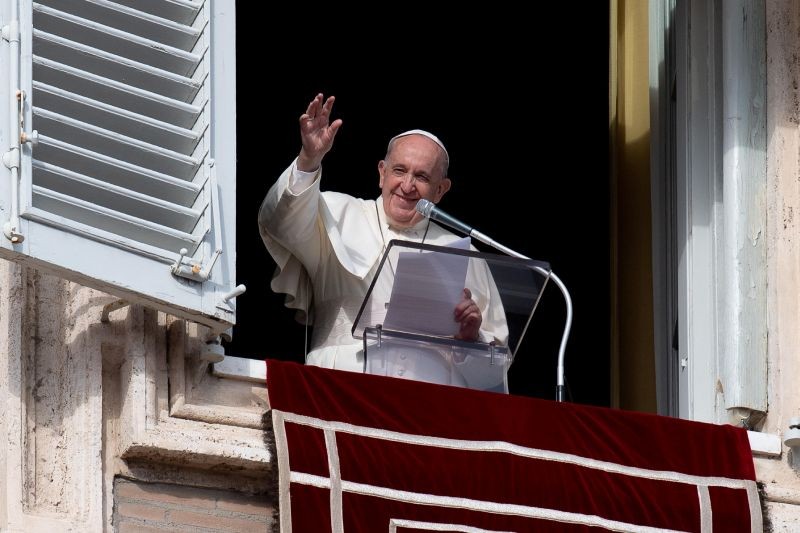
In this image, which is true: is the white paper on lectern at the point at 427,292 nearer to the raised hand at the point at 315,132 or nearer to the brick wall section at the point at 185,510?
the raised hand at the point at 315,132

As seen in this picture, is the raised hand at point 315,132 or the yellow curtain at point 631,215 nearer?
the raised hand at point 315,132

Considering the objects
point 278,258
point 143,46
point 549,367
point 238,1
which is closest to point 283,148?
point 238,1

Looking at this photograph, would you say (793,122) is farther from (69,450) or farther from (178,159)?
(69,450)

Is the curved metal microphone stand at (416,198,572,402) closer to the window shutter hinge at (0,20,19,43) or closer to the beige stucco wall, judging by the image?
the beige stucco wall

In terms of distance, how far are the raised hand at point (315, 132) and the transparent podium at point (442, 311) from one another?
0.50 metres

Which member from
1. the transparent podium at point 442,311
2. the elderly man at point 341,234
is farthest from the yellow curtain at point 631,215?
the transparent podium at point 442,311

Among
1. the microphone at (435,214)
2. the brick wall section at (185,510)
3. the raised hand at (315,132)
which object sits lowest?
the brick wall section at (185,510)

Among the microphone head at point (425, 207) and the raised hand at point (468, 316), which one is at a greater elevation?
the microphone head at point (425, 207)

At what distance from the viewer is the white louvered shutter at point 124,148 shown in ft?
24.2

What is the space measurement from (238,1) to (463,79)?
106 centimetres

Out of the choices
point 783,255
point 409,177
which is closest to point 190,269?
point 409,177

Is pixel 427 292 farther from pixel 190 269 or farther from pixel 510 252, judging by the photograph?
pixel 190 269

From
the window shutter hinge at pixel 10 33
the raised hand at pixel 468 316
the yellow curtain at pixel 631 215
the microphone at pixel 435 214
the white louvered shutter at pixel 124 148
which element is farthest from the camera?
the yellow curtain at pixel 631 215

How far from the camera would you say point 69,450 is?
24.3 feet
